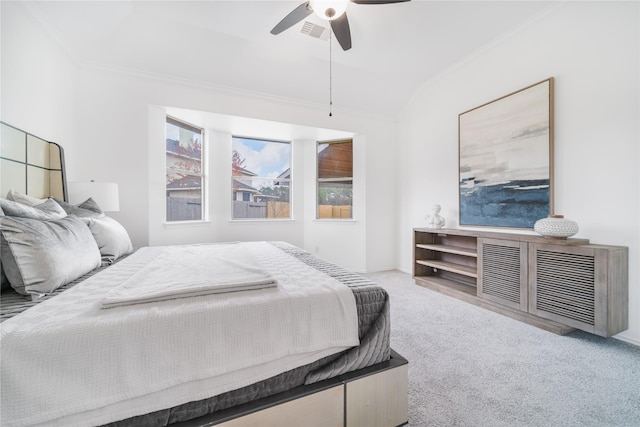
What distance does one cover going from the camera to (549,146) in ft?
7.86

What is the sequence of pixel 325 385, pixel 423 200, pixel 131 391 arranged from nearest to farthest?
pixel 131 391 < pixel 325 385 < pixel 423 200

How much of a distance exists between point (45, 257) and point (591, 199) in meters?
3.79

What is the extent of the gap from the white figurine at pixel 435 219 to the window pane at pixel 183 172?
3.44 meters

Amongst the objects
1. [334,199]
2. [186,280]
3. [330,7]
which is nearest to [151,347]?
[186,280]

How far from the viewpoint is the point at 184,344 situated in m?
0.85

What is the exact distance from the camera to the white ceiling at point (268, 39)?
2.41 m

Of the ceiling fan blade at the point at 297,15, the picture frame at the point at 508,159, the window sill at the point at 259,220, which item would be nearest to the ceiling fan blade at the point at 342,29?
the ceiling fan blade at the point at 297,15

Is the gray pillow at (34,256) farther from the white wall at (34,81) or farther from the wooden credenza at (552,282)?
the wooden credenza at (552,282)

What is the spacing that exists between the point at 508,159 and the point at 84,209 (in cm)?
416

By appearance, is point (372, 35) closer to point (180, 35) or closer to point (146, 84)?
point (180, 35)

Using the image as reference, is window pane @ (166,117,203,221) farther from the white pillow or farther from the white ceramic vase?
the white ceramic vase

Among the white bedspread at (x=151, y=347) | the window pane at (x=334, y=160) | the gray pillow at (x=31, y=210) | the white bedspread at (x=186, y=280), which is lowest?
the white bedspread at (x=151, y=347)

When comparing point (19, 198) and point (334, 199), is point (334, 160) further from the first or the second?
point (19, 198)

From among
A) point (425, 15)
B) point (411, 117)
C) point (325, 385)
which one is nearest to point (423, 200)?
point (411, 117)
